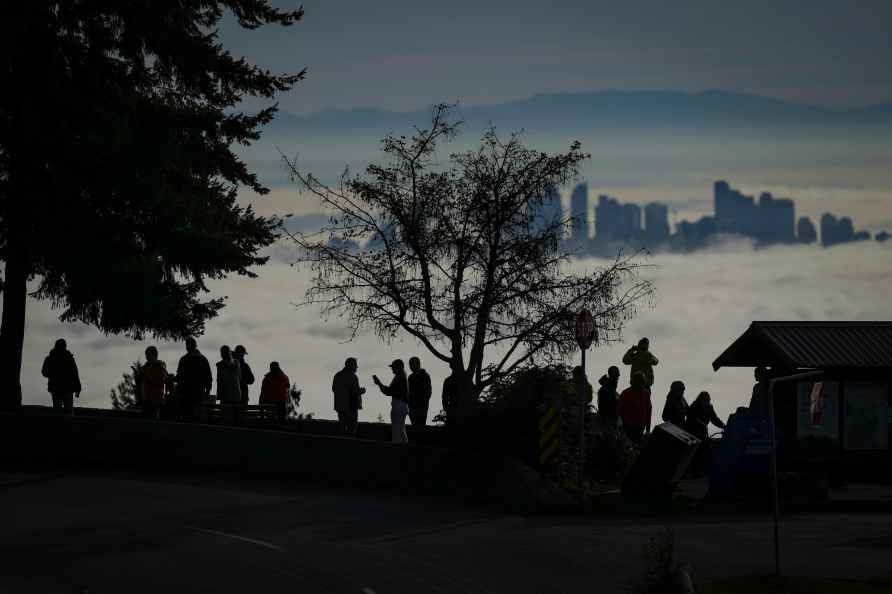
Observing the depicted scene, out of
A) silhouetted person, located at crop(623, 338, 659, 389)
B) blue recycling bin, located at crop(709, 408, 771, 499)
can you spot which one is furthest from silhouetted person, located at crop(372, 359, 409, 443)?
blue recycling bin, located at crop(709, 408, 771, 499)

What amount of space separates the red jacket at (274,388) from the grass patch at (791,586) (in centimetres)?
1833

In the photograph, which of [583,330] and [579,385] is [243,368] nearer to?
[579,385]

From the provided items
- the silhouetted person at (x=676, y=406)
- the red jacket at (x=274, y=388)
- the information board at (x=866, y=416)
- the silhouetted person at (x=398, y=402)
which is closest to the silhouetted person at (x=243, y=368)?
the red jacket at (x=274, y=388)

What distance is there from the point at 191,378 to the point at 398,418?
17.3 ft

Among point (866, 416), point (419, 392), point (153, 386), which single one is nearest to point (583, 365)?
point (419, 392)

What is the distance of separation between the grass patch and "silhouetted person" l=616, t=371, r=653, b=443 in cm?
1419

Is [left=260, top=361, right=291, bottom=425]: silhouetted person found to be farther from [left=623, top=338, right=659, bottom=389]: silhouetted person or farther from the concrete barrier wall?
[left=623, top=338, right=659, bottom=389]: silhouetted person

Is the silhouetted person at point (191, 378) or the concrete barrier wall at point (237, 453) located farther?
the silhouetted person at point (191, 378)

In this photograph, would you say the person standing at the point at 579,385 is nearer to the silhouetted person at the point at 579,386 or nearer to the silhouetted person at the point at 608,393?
the silhouetted person at the point at 579,386

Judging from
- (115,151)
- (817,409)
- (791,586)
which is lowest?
(791,586)

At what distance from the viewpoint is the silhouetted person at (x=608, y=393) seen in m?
31.5

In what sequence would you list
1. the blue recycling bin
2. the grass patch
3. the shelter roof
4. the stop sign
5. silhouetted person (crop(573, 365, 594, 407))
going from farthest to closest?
1. the shelter roof
2. silhouetted person (crop(573, 365, 594, 407))
3. the stop sign
4. the blue recycling bin
5. the grass patch

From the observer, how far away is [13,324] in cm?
3834

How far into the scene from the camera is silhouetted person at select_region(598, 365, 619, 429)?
3152 cm
